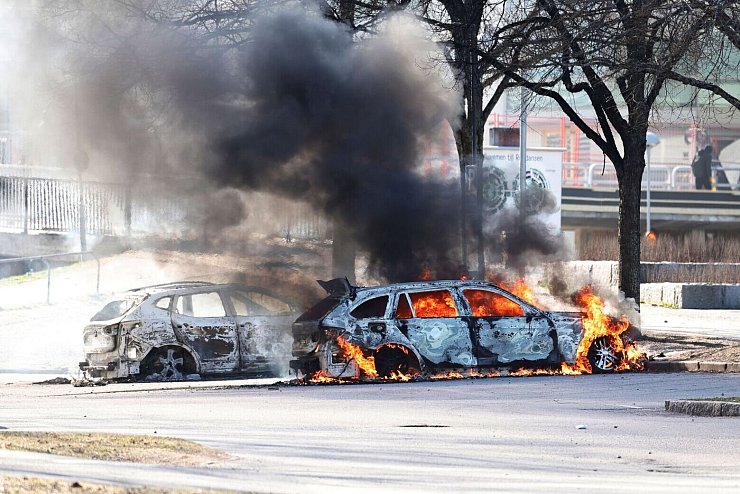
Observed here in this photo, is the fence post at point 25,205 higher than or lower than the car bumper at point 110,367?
higher

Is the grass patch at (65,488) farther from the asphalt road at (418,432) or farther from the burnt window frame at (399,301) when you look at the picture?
the burnt window frame at (399,301)

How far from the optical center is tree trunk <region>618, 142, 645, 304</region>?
66.5 feet

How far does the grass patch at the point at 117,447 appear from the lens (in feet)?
26.9

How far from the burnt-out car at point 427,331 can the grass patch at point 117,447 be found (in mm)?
5257

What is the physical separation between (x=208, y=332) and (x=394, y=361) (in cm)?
227

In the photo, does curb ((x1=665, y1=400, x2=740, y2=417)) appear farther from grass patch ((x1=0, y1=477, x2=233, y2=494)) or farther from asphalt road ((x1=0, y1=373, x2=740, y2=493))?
grass patch ((x1=0, y1=477, x2=233, y2=494))

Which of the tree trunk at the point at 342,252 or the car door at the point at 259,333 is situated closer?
the car door at the point at 259,333

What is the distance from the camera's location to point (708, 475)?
810cm

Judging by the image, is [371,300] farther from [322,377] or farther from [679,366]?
[679,366]

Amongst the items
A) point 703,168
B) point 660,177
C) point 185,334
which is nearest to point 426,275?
point 185,334

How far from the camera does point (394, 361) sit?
583 inches

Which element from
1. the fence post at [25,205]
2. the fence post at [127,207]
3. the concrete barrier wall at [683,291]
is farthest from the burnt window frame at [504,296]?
the fence post at [25,205]

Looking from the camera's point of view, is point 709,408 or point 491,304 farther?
point 491,304

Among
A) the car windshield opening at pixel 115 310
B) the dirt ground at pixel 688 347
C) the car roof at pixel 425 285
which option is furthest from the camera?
the dirt ground at pixel 688 347
